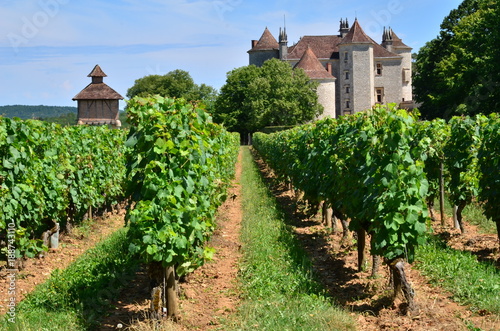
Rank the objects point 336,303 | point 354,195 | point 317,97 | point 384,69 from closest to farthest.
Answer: point 336,303, point 354,195, point 317,97, point 384,69

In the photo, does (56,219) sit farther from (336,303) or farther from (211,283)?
(336,303)

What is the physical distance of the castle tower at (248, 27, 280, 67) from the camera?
250ft

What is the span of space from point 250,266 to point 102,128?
7633 millimetres

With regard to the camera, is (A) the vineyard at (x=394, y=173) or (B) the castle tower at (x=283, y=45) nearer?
(A) the vineyard at (x=394, y=173)

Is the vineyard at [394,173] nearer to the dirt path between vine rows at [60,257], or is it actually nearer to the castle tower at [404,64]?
the dirt path between vine rows at [60,257]

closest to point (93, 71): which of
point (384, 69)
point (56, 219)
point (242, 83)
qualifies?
point (242, 83)

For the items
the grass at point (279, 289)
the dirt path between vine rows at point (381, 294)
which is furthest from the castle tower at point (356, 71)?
the dirt path between vine rows at point (381, 294)

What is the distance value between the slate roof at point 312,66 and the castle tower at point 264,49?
642 cm

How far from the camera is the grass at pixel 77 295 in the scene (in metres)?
6.33

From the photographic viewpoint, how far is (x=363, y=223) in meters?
7.93

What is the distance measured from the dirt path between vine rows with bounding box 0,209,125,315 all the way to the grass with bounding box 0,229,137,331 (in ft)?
0.79

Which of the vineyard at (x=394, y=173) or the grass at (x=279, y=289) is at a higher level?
the vineyard at (x=394, y=173)

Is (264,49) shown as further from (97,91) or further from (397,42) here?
(97,91)

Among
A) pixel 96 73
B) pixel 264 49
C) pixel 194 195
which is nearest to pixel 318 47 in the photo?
pixel 264 49
